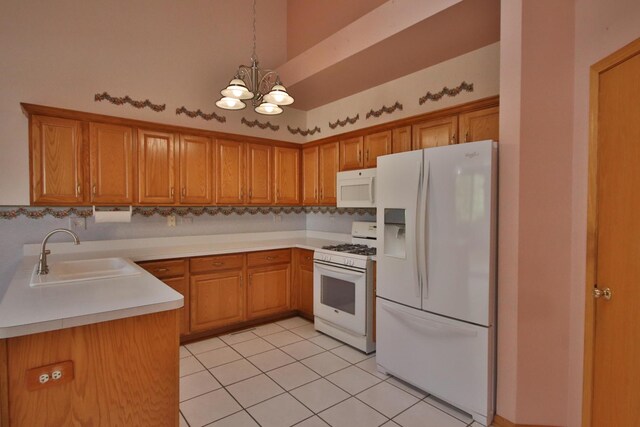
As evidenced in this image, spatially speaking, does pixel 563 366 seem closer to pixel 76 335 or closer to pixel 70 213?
pixel 76 335

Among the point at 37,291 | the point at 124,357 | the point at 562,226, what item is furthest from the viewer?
the point at 562,226

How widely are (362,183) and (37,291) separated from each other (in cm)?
256

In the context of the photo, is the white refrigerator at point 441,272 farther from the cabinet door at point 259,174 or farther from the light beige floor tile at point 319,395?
the cabinet door at point 259,174

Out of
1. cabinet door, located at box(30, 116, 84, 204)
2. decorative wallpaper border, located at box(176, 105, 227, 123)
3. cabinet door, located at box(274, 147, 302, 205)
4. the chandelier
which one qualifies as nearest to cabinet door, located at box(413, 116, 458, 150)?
the chandelier

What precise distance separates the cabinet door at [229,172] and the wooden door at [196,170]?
9 centimetres

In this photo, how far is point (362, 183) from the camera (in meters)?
3.27

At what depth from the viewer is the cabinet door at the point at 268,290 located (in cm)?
364

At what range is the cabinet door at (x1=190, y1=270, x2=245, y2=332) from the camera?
3.27 meters

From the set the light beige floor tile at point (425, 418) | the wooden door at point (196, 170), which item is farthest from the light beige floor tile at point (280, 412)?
the wooden door at point (196, 170)

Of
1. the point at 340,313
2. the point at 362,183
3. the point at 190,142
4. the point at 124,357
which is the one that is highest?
the point at 190,142

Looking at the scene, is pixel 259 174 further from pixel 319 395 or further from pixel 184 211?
pixel 319 395

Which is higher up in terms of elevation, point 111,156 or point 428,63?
point 428,63

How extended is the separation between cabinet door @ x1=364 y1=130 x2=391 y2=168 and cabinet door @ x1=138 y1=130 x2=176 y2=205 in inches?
78.5

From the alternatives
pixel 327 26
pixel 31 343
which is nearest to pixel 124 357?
pixel 31 343
